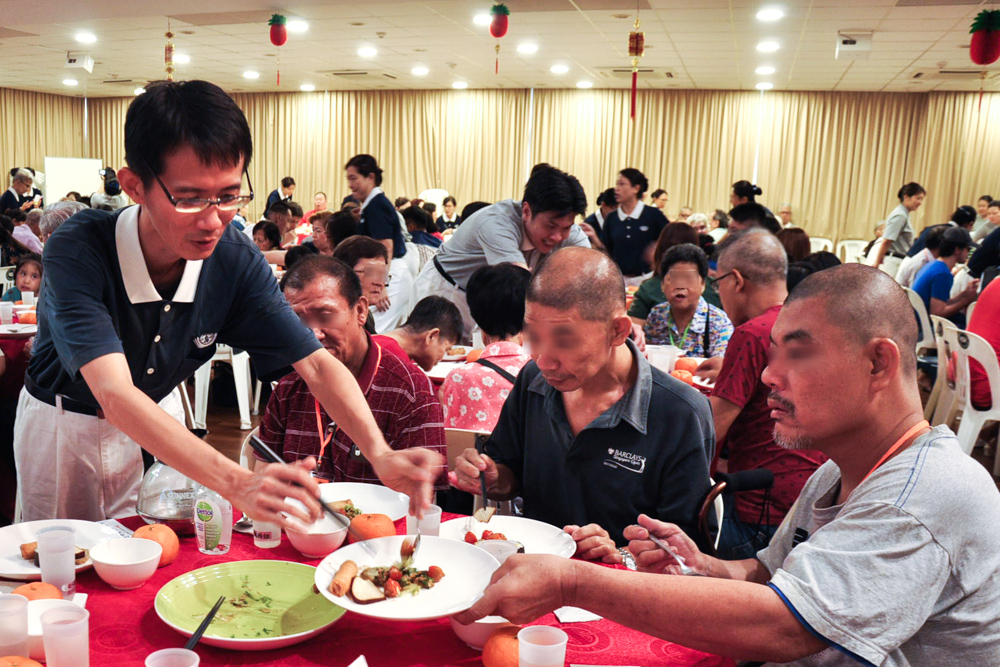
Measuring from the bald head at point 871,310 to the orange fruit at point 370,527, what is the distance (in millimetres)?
884

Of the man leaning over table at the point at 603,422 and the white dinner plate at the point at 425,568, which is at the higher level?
the man leaning over table at the point at 603,422

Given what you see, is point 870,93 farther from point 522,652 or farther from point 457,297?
point 522,652

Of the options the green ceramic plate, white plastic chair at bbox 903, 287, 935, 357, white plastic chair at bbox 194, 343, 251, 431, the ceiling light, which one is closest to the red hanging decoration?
the ceiling light

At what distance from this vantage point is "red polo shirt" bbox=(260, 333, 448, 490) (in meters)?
2.11

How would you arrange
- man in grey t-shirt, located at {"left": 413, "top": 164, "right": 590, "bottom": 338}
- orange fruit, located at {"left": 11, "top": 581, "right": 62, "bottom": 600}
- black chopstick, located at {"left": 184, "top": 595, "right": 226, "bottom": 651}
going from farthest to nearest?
man in grey t-shirt, located at {"left": 413, "top": 164, "right": 590, "bottom": 338} → orange fruit, located at {"left": 11, "top": 581, "right": 62, "bottom": 600} → black chopstick, located at {"left": 184, "top": 595, "right": 226, "bottom": 651}

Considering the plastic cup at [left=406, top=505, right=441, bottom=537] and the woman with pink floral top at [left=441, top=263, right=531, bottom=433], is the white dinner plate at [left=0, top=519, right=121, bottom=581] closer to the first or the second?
the plastic cup at [left=406, top=505, right=441, bottom=537]

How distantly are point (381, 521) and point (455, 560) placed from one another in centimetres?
20

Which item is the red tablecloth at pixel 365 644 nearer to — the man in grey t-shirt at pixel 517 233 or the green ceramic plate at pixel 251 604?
the green ceramic plate at pixel 251 604

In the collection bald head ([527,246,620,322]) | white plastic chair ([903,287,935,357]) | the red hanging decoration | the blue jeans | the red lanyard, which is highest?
the red hanging decoration

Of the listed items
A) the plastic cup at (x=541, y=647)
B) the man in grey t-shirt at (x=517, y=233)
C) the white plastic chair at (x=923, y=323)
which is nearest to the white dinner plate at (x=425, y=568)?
the plastic cup at (x=541, y=647)

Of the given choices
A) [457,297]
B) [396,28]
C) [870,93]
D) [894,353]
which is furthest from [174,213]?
[870,93]

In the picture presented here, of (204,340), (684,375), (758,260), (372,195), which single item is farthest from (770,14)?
(204,340)

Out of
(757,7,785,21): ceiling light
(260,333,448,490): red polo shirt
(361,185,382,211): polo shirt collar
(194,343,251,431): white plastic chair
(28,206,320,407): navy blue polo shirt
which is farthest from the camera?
(757,7,785,21): ceiling light

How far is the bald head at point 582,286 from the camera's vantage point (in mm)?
1772
